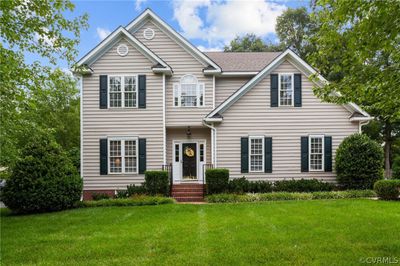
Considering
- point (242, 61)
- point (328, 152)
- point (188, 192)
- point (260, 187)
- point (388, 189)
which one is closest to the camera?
point (388, 189)

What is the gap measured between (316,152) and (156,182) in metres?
7.32

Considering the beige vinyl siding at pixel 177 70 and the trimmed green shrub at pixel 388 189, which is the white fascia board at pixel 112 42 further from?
the trimmed green shrub at pixel 388 189

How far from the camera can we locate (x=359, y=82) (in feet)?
18.2

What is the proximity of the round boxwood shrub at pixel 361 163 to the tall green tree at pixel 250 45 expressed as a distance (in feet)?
64.0

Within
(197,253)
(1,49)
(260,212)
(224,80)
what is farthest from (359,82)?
(224,80)

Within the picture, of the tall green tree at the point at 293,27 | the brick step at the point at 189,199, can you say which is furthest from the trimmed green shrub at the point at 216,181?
the tall green tree at the point at 293,27

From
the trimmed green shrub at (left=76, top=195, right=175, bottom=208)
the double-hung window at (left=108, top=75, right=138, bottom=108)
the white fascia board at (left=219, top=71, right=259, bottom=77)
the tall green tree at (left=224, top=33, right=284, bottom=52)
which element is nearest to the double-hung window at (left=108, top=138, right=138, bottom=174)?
the double-hung window at (left=108, top=75, right=138, bottom=108)

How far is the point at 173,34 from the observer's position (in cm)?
1494

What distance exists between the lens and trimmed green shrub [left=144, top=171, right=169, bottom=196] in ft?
42.0

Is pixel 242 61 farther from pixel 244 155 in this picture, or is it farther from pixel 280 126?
pixel 244 155

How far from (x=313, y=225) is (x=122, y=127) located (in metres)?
9.56

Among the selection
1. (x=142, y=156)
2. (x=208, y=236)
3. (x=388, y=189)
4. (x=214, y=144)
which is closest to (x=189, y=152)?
(x=214, y=144)

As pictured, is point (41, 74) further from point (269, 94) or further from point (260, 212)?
point (269, 94)

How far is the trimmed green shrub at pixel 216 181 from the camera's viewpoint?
1286 cm
